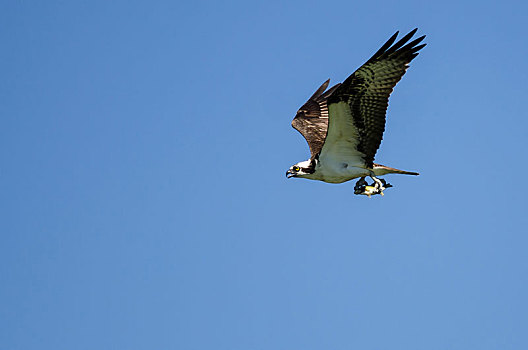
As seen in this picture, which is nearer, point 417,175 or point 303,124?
point 417,175

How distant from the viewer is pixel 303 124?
16375mm

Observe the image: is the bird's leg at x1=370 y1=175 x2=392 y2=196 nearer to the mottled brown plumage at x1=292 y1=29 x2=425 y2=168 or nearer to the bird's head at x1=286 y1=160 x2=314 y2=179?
the mottled brown plumage at x1=292 y1=29 x2=425 y2=168

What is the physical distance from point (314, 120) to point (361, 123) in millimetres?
4210

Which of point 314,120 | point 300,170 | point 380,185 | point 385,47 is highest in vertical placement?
point 314,120

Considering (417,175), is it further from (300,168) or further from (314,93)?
(314,93)

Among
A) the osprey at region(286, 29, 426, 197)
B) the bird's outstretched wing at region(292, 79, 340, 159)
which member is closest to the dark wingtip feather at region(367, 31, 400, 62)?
the osprey at region(286, 29, 426, 197)

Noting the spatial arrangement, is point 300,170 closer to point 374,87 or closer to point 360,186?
point 360,186

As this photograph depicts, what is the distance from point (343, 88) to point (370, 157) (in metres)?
1.69

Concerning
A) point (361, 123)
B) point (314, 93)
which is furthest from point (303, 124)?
point (361, 123)

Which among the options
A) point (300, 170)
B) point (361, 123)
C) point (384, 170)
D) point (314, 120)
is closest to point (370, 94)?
point (361, 123)

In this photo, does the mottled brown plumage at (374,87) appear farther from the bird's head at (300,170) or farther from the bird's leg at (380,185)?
the bird's head at (300,170)

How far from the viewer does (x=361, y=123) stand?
12453 mm

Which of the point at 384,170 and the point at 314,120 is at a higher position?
the point at 314,120

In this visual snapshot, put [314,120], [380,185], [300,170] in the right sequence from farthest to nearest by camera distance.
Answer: [314,120], [300,170], [380,185]
